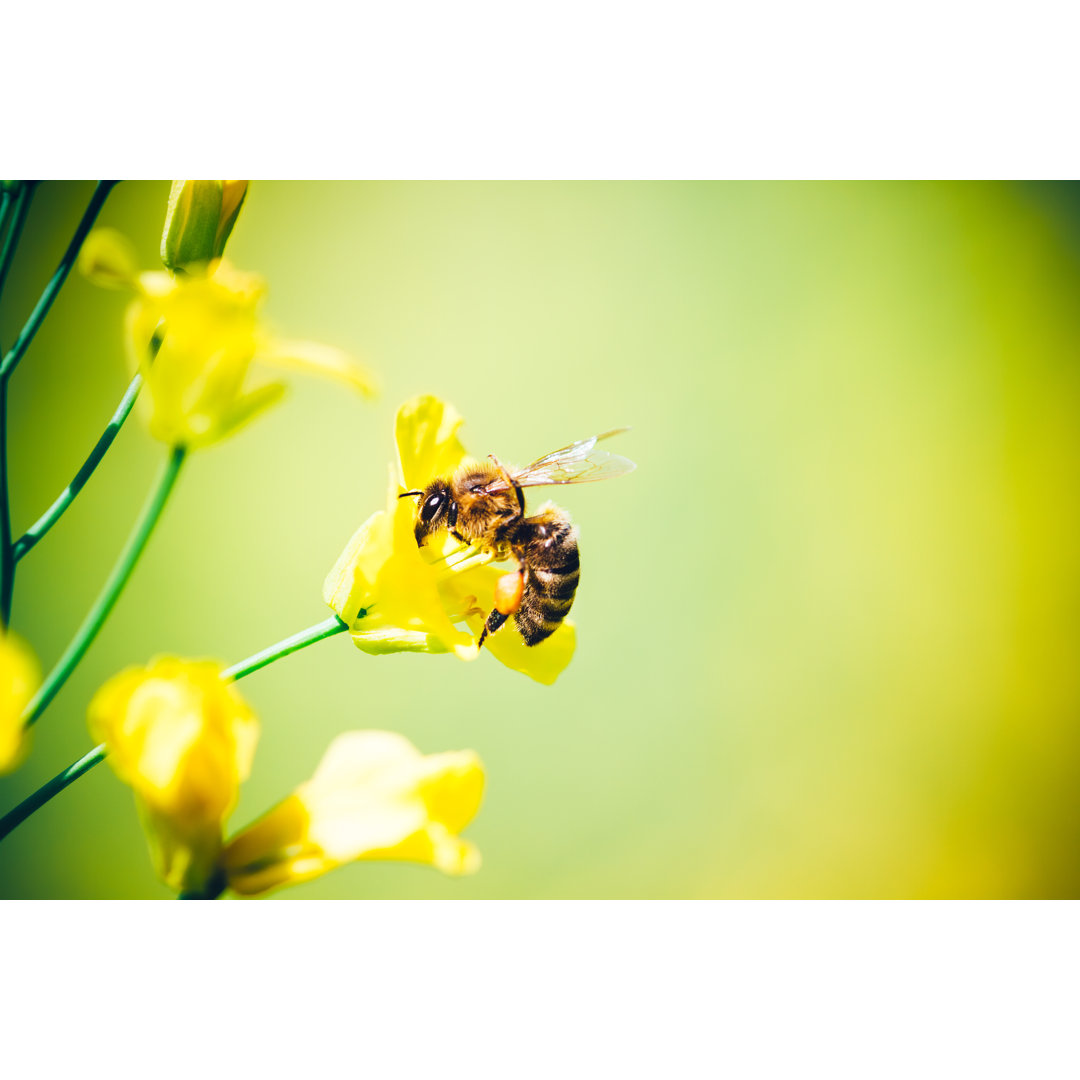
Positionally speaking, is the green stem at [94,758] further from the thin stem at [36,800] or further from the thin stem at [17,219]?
the thin stem at [17,219]

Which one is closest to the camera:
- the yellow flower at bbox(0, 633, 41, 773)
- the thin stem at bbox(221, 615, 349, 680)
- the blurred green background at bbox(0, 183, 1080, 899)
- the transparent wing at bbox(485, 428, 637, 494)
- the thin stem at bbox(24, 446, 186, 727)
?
the yellow flower at bbox(0, 633, 41, 773)

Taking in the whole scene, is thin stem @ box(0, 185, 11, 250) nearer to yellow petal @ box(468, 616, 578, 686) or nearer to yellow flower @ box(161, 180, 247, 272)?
yellow flower @ box(161, 180, 247, 272)

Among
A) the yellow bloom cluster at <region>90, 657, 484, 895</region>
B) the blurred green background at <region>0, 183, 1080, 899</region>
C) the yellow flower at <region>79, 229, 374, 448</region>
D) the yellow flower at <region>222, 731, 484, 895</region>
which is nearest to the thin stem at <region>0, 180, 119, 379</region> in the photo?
the yellow flower at <region>79, 229, 374, 448</region>

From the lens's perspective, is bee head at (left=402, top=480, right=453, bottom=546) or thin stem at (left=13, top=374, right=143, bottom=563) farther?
bee head at (left=402, top=480, right=453, bottom=546)

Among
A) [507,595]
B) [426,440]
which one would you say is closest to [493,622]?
[507,595]

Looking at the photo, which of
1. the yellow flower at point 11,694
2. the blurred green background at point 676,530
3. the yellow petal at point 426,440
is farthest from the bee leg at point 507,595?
the blurred green background at point 676,530
